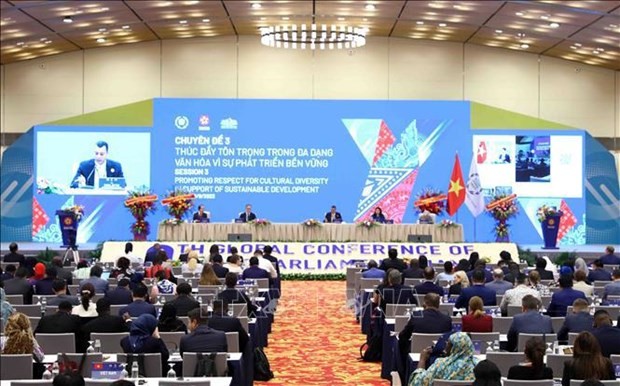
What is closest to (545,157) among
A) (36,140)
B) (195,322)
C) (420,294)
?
(36,140)

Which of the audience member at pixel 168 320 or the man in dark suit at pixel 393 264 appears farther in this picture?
the man in dark suit at pixel 393 264

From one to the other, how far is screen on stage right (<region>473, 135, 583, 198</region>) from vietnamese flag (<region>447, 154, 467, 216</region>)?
4.12 metres

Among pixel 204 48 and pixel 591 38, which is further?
pixel 204 48

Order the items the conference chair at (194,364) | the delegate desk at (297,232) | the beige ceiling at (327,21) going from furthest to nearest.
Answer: the beige ceiling at (327,21)
the delegate desk at (297,232)
the conference chair at (194,364)

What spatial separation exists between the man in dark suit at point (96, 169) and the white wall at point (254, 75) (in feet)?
8.38

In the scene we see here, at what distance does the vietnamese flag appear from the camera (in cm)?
2648

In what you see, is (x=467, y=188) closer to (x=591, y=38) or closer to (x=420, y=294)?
(x=591, y=38)

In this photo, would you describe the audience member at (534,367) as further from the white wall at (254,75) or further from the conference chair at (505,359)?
the white wall at (254,75)

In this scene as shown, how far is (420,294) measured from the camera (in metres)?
13.1

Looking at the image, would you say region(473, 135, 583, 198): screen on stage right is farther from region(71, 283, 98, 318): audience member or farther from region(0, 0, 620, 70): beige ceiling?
region(71, 283, 98, 318): audience member

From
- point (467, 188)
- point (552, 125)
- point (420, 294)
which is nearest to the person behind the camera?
point (420, 294)

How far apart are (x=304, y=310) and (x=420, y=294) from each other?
16.4 ft

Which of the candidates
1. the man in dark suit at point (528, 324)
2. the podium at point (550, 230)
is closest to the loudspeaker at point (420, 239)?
the podium at point (550, 230)

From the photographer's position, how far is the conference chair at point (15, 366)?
26.7 ft
